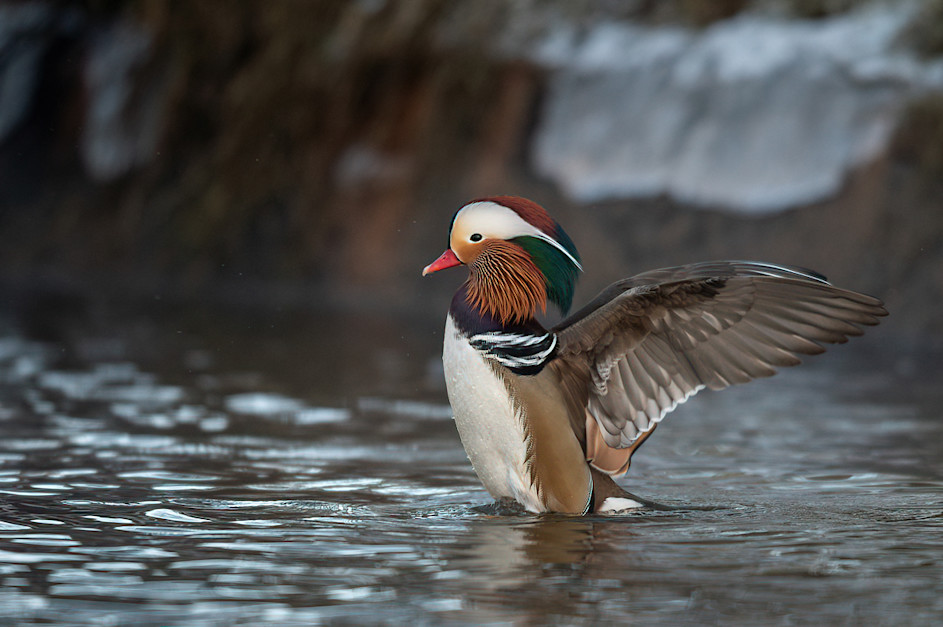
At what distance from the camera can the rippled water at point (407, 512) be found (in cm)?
407

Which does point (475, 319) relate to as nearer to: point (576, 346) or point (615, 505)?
point (576, 346)

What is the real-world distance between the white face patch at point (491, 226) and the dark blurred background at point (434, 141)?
7.96 metres

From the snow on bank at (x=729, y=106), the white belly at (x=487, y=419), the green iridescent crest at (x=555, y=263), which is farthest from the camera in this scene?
the snow on bank at (x=729, y=106)

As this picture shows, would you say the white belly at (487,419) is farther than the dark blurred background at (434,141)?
No

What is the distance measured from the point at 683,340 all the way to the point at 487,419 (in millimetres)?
831

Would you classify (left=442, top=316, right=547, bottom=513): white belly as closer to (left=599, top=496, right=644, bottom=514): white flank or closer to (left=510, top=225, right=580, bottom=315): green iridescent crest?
(left=599, top=496, right=644, bottom=514): white flank

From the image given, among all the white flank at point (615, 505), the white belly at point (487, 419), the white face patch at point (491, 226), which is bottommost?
the white flank at point (615, 505)

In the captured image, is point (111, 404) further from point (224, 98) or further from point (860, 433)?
point (224, 98)

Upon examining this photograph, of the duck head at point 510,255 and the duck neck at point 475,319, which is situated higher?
the duck head at point 510,255

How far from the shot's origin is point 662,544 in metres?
4.91

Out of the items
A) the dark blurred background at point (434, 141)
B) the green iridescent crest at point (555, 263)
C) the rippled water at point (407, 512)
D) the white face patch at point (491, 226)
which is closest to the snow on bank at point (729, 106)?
the dark blurred background at point (434, 141)

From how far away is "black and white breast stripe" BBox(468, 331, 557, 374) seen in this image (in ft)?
17.9

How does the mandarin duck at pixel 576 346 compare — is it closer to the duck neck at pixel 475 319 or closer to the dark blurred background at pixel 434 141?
the duck neck at pixel 475 319

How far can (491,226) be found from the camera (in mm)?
5535
